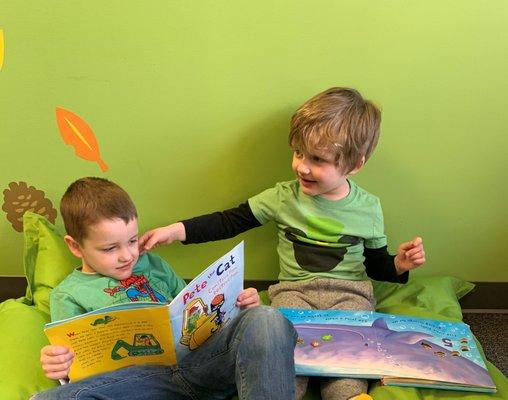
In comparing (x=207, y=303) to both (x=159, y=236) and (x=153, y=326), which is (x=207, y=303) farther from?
(x=159, y=236)

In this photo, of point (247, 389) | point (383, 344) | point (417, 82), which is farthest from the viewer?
point (417, 82)

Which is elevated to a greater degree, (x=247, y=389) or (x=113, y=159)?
(x=113, y=159)

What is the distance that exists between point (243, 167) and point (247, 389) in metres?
0.58

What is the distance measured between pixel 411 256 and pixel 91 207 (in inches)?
26.6

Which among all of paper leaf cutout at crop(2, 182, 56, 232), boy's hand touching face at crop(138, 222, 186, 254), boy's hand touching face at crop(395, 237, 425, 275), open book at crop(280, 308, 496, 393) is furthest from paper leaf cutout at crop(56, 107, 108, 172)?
boy's hand touching face at crop(395, 237, 425, 275)

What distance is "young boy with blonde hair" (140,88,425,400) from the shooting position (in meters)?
1.11

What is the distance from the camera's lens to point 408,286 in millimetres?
1355

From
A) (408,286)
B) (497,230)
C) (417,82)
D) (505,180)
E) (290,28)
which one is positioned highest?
(290,28)

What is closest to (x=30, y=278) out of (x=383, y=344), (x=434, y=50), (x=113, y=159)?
(x=113, y=159)

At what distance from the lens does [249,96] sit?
121 cm

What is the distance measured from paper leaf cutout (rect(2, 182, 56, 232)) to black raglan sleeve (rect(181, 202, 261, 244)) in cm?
40

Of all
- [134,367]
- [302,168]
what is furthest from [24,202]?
[302,168]

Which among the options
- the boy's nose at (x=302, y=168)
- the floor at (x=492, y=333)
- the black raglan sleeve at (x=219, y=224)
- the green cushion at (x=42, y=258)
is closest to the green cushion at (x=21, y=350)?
the green cushion at (x=42, y=258)

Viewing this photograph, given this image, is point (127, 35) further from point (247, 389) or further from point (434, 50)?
point (247, 389)
